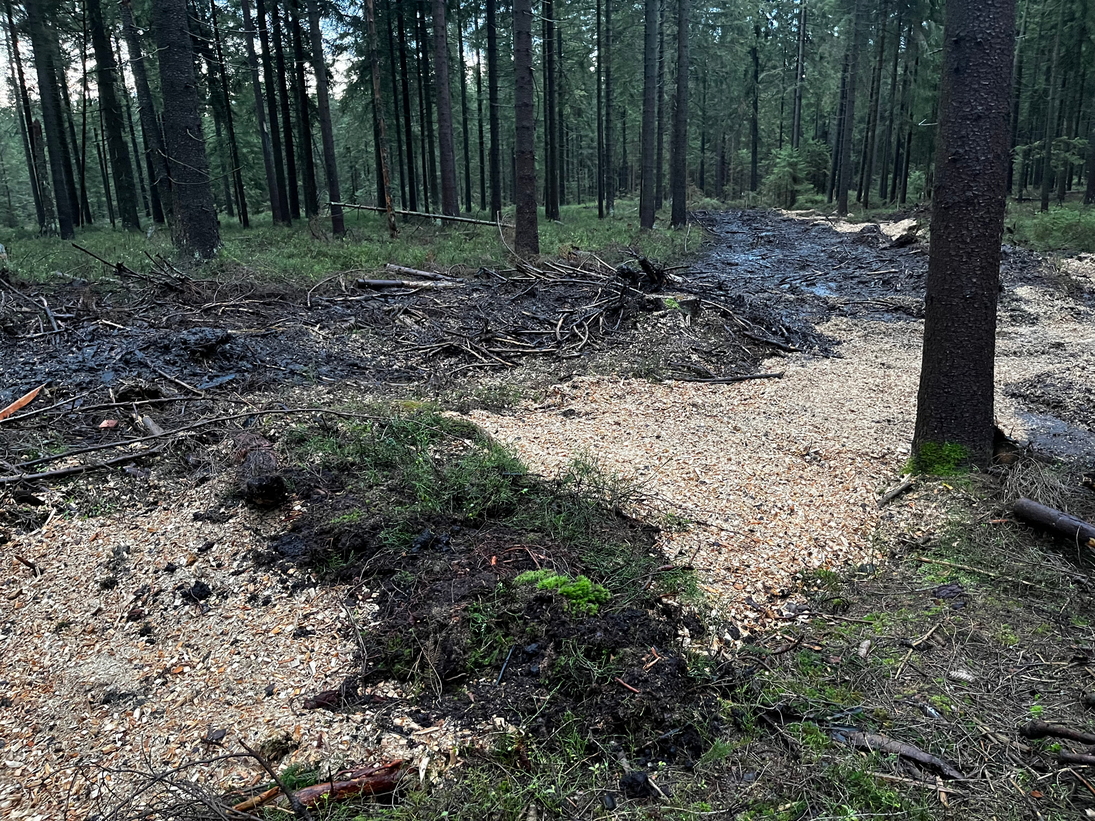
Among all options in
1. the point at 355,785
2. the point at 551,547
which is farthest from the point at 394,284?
the point at 355,785

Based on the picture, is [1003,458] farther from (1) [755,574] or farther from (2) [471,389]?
(2) [471,389]

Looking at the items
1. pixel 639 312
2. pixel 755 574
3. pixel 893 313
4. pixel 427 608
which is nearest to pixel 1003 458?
pixel 755 574

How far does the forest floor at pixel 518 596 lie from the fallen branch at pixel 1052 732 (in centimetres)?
4

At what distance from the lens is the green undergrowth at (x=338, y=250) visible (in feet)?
36.2

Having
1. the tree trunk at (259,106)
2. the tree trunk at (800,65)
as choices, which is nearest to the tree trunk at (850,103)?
the tree trunk at (800,65)

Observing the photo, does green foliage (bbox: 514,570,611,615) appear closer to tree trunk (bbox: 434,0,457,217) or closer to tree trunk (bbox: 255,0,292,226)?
tree trunk (bbox: 434,0,457,217)

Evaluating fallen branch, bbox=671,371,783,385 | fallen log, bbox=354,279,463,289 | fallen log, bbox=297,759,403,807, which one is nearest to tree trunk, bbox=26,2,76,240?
fallen log, bbox=354,279,463,289

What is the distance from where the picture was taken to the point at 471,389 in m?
7.46

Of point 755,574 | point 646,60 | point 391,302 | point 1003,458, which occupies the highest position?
point 646,60

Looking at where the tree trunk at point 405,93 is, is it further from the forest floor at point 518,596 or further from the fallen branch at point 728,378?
the fallen branch at point 728,378

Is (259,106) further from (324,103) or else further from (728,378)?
(728,378)

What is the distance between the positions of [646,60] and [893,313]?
493 inches

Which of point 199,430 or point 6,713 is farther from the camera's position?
point 199,430

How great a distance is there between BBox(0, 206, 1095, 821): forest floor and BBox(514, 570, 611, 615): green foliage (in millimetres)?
18
